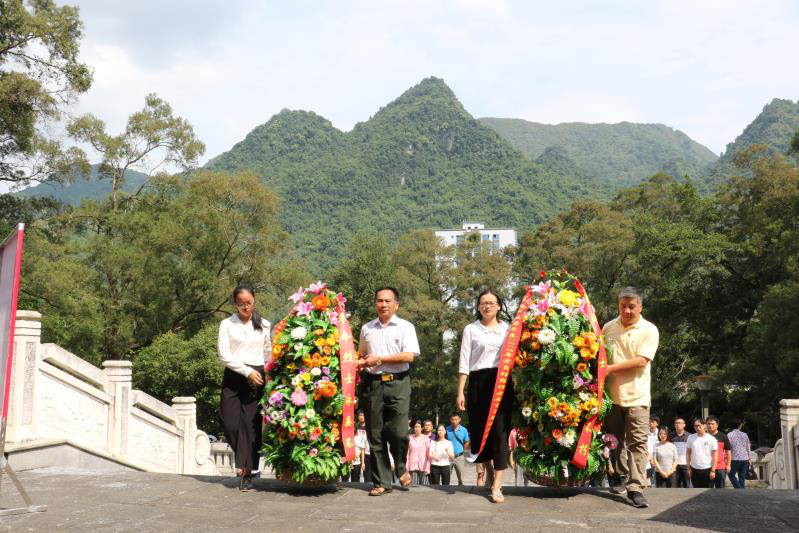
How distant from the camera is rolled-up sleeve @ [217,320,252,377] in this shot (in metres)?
7.32

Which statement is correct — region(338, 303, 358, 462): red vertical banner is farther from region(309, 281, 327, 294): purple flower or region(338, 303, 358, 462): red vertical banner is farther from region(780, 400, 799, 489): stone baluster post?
region(780, 400, 799, 489): stone baluster post

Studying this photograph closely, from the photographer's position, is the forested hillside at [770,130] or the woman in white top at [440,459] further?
the forested hillside at [770,130]

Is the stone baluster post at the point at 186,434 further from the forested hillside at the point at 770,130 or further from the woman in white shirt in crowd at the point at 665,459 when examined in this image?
the forested hillside at the point at 770,130

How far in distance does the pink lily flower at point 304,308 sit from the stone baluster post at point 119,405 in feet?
19.0

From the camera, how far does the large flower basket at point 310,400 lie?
706 centimetres

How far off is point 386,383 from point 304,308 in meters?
0.97

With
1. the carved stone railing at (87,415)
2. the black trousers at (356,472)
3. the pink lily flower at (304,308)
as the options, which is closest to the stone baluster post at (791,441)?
the black trousers at (356,472)

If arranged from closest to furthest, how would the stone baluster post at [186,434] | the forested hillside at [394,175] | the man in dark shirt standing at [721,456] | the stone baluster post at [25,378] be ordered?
the stone baluster post at [25,378] → the man in dark shirt standing at [721,456] → the stone baluster post at [186,434] → the forested hillside at [394,175]

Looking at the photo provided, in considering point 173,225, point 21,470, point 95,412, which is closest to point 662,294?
point 173,225

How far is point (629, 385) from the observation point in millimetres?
6828

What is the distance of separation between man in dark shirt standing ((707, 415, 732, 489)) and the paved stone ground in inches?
209

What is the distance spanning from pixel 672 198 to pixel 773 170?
647cm

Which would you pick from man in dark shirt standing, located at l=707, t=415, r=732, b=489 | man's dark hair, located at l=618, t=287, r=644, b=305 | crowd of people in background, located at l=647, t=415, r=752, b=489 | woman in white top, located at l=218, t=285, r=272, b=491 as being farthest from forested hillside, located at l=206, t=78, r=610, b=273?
man's dark hair, located at l=618, t=287, r=644, b=305

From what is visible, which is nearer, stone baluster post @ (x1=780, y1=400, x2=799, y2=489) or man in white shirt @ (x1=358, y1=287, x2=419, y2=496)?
man in white shirt @ (x1=358, y1=287, x2=419, y2=496)
